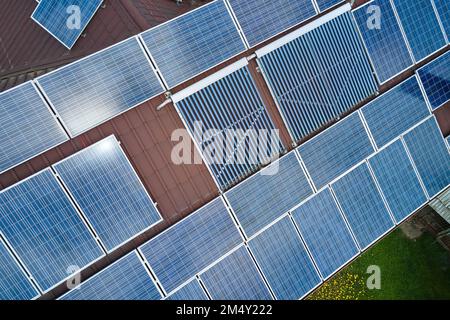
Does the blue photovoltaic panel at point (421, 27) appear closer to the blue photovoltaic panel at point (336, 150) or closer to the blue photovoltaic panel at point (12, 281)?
the blue photovoltaic panel at point (336, 150)

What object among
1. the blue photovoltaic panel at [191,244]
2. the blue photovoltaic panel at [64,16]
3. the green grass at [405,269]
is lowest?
the green grass at [405,269]

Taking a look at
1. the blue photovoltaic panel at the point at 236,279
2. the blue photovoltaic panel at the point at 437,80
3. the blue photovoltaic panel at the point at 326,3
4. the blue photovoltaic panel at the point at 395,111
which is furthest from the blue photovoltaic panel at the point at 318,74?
the blue photovoltaic panel at the point at 236,279

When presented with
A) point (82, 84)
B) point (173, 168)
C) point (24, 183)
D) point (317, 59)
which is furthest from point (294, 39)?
point (24, 183)

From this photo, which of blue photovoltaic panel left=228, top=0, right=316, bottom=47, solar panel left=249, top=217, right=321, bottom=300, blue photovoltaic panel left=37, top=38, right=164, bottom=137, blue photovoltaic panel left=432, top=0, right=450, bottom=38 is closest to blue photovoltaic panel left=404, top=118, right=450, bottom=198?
blue photovoltaic panel left=432, top=0, right=450, bottom=38

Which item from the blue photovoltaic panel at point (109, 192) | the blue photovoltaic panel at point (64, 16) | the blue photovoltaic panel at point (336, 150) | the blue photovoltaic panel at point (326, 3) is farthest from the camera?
the blue photovoltaic panel at point (336, 150)

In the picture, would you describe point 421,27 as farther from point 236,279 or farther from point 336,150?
point 236,279

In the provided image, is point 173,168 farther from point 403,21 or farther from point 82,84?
point 403,21

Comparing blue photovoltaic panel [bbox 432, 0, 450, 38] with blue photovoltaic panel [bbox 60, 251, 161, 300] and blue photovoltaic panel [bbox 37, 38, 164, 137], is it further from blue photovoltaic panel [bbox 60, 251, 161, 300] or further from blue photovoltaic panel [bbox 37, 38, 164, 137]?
blue photovoltaic panel [bbox 60, 251, 161, 300]
